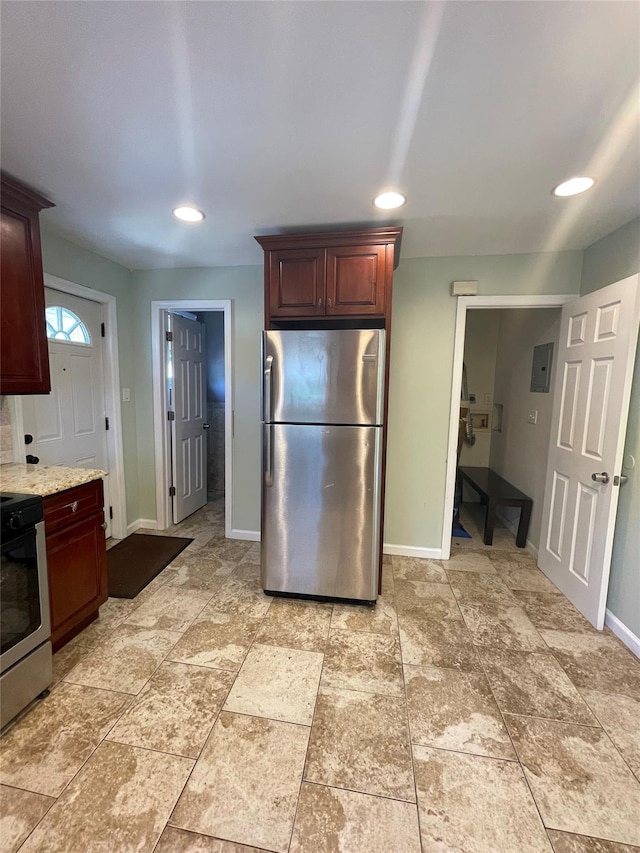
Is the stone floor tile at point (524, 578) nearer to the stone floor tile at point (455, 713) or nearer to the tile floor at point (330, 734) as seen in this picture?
the tile floor at point (330, 734)

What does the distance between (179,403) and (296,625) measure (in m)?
2.27

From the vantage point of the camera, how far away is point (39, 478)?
1.83 metres

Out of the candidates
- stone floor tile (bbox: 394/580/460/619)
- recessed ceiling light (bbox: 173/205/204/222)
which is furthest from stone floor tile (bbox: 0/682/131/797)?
recessed ceiling light (bbox: 173/205/204/222)

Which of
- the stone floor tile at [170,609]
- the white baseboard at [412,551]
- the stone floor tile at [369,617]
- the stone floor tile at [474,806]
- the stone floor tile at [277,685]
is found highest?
the white baseboard at [412,551]

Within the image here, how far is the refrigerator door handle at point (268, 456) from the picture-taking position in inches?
85.7

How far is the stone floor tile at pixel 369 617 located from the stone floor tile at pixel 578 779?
2.38 feet

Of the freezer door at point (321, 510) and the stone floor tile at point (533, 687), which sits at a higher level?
the freezer door at point (321, 510)

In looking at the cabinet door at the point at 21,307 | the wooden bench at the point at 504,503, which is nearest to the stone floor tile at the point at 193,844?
the cabinet door at the point at 21,307

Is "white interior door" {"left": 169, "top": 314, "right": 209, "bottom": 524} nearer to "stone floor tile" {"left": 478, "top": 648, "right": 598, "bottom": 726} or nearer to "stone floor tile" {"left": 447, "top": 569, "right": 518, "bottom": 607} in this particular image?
"stone floor tile" {"left": 447, "top": 569, "right": 518, "bottom": 607}

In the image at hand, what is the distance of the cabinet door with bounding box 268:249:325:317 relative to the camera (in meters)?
2.19

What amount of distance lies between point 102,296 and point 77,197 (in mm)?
1022

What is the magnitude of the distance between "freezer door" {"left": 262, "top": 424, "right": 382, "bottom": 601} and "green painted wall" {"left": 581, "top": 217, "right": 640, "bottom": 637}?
4.54ft

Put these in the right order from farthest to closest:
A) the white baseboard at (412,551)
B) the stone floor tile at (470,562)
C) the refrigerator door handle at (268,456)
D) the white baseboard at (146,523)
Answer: the white baseboard at (146,523)
the white baseboard at (412,551)
the stone floor tile at (470,562)
the refrigerator door handle at (268,456)

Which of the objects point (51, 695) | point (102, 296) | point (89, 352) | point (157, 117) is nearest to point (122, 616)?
point (51, 695)
